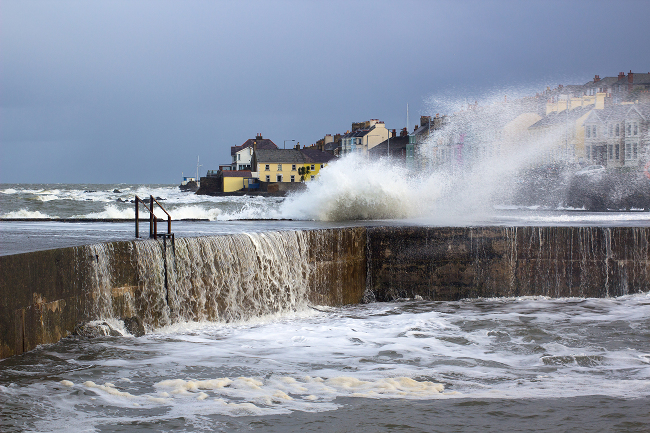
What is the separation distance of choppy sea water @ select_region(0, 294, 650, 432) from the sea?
0.06 feet

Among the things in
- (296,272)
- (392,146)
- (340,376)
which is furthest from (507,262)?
(392,146)

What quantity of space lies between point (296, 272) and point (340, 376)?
395cm

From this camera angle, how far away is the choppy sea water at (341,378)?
4715mm

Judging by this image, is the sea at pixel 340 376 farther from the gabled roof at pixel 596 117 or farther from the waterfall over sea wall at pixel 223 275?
the gabled roof at pixel 596 117

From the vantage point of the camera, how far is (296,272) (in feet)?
32.3

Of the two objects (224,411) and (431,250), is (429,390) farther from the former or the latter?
(431,250)

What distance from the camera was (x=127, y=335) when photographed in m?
7.13

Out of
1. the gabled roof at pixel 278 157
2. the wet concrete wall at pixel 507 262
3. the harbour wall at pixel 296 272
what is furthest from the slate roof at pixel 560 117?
the harbour wall at pixel 296 272

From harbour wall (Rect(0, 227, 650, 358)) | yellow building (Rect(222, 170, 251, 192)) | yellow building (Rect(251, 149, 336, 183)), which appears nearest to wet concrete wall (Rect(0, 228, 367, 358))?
harbour wall (Rect(0, 227, 650, 358))

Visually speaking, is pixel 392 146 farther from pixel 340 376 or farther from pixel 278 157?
pixel 340 376

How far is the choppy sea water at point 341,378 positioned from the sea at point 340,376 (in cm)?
2

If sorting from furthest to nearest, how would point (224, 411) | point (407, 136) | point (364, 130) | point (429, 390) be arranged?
point (364, 130)
point (407, 136)
point (429, 390)
point (224, 411)

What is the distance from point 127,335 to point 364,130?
240ft

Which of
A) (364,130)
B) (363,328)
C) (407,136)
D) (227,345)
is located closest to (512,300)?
(363,328)
